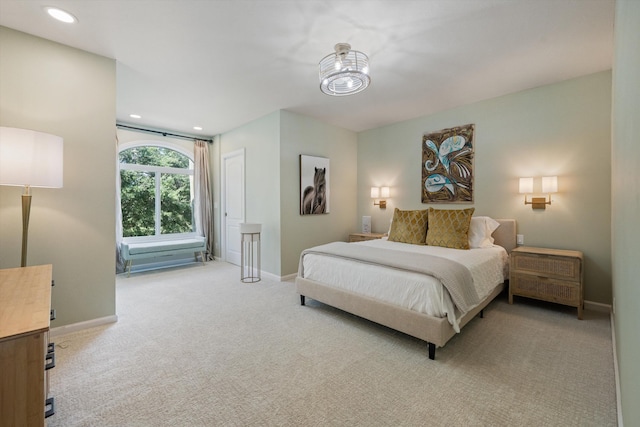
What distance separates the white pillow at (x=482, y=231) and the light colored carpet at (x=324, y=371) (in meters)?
0.79

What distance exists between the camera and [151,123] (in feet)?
16.1

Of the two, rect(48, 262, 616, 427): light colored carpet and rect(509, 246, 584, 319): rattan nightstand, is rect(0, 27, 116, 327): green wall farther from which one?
rect(509, 246, 584, 319): rattan nightstand

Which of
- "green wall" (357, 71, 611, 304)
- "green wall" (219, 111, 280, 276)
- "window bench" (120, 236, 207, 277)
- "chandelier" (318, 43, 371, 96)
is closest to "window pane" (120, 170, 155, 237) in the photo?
"window bench" (120, 236, 207, 277)

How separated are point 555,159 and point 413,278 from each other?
8.51 feet

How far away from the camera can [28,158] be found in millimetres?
1768

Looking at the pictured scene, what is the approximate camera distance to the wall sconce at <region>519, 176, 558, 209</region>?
3.17 metres

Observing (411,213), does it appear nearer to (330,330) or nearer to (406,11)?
(330,330)

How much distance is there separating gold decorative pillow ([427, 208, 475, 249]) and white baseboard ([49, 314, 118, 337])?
12.3 ft

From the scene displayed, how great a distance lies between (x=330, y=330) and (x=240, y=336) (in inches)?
33.1

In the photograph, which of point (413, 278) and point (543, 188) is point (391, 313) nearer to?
point (413, 278)

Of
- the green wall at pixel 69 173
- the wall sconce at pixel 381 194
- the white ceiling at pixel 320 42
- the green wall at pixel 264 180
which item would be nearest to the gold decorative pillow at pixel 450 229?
the wall sconce at pixel 381 194

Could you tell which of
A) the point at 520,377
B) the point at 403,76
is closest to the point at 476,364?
the point at 520,377

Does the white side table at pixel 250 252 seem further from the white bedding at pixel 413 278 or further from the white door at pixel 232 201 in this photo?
the white bedding at pixel 413 278

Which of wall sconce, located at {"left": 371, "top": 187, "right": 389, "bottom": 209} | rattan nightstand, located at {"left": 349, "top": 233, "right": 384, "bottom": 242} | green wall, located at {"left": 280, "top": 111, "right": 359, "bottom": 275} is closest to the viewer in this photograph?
green wall, located at {"left": 280, "top": 111, "right": 359, "bottom": 275}
